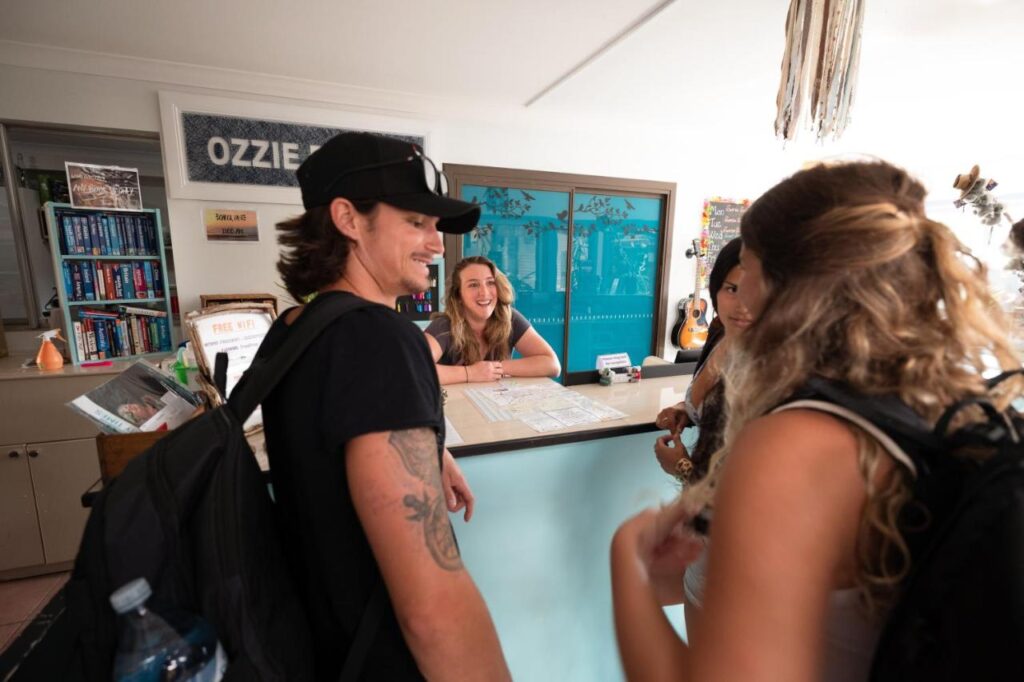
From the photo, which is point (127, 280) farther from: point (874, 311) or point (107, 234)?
point (874, 311)

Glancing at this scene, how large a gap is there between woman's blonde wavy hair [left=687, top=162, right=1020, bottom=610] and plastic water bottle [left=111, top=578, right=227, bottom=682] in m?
0.77

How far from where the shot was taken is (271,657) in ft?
1.95

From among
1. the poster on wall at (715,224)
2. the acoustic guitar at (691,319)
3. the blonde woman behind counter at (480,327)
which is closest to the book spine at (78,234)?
the blonde woman behind counter at (480,327)

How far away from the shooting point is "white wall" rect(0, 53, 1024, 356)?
2.69m

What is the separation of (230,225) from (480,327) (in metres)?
2.02

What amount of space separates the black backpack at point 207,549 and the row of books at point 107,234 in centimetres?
284

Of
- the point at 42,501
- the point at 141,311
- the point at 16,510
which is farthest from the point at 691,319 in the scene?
the point at 16,510

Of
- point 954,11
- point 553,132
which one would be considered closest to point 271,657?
point 954,11

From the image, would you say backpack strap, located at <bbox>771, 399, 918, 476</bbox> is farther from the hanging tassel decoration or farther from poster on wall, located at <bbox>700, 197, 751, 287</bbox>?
poster on wall, located at <bbox>700, 197, 751, 287</bbox>

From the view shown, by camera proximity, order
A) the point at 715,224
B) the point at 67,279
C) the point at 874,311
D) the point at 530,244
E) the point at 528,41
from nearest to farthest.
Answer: the point at 874,311 → the point at 528,41 → the point at 67,279 → the point at 530,244 → the point at 715,224

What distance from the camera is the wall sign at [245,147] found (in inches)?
113

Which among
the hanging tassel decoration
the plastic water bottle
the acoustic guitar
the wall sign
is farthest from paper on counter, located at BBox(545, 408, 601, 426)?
the acoustic guitar

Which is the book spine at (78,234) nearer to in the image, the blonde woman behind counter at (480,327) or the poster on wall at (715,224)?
the blonde woman behind counter at (480,327)

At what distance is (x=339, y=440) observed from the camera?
610 millimetres
